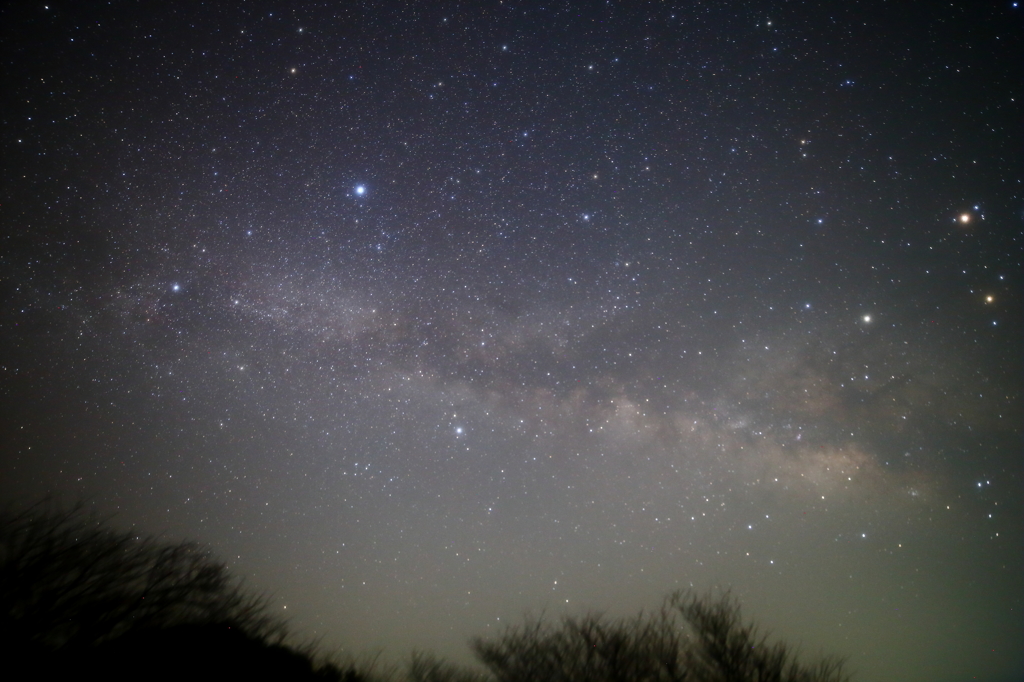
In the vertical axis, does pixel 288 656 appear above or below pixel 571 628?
below

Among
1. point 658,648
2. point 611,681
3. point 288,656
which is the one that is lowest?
point 288,656

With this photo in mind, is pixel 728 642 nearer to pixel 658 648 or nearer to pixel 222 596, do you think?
pixel 658 648

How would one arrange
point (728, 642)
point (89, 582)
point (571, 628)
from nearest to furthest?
point (89, 582)
point (728, 642)
point (571, 628)

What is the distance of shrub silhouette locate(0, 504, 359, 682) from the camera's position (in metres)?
15.4

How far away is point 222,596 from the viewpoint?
22141 mm

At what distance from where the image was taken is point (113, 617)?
17.3 m

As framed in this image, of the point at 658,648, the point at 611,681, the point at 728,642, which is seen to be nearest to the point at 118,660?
the point at 611,681

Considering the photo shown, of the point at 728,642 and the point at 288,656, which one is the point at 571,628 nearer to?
the point at 728,642

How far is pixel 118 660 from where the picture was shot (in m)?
16.0

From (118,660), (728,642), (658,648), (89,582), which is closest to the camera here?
(118,660)

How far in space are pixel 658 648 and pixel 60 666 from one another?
23045 millimetres

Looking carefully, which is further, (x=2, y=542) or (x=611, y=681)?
(x=611, y=681)

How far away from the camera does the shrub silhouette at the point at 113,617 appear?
15.4m

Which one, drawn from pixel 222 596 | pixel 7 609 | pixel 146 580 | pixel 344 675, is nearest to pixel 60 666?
pixel 7 609
